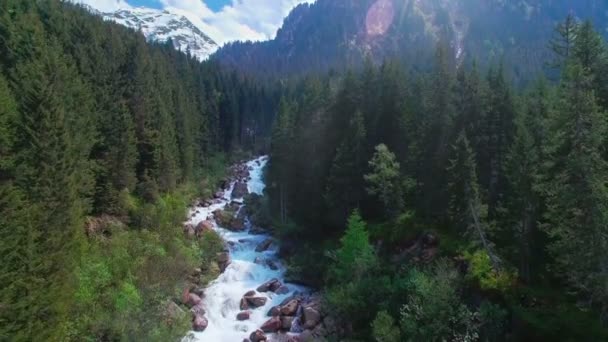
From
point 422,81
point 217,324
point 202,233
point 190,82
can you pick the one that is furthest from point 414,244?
point 190,82

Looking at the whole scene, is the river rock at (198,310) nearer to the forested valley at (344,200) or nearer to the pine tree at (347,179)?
the forested valley at (344,200)

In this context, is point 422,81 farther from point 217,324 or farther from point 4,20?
point 4,20

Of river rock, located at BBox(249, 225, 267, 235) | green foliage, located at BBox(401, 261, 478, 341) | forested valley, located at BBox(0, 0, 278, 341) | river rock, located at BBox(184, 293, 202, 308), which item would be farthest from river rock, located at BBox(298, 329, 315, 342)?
river rock, located at BBox(249, 225, 267, 235)

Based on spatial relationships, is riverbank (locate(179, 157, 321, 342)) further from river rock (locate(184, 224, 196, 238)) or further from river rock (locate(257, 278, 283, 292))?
river rock (locate(184, 224, 196, 238))

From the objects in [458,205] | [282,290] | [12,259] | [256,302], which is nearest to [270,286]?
[282,290]

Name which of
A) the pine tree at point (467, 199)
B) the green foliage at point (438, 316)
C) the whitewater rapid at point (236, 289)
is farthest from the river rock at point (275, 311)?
the pine tree at point (467, 199)

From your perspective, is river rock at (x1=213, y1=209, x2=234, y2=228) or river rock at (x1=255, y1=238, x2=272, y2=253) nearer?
river rock at (x1=255, y1=238, x2=272, y2=253)

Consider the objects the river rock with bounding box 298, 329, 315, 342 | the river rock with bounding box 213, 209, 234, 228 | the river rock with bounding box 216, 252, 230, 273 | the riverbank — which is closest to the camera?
the river rock with bounding box 298, 329, 315, 342
